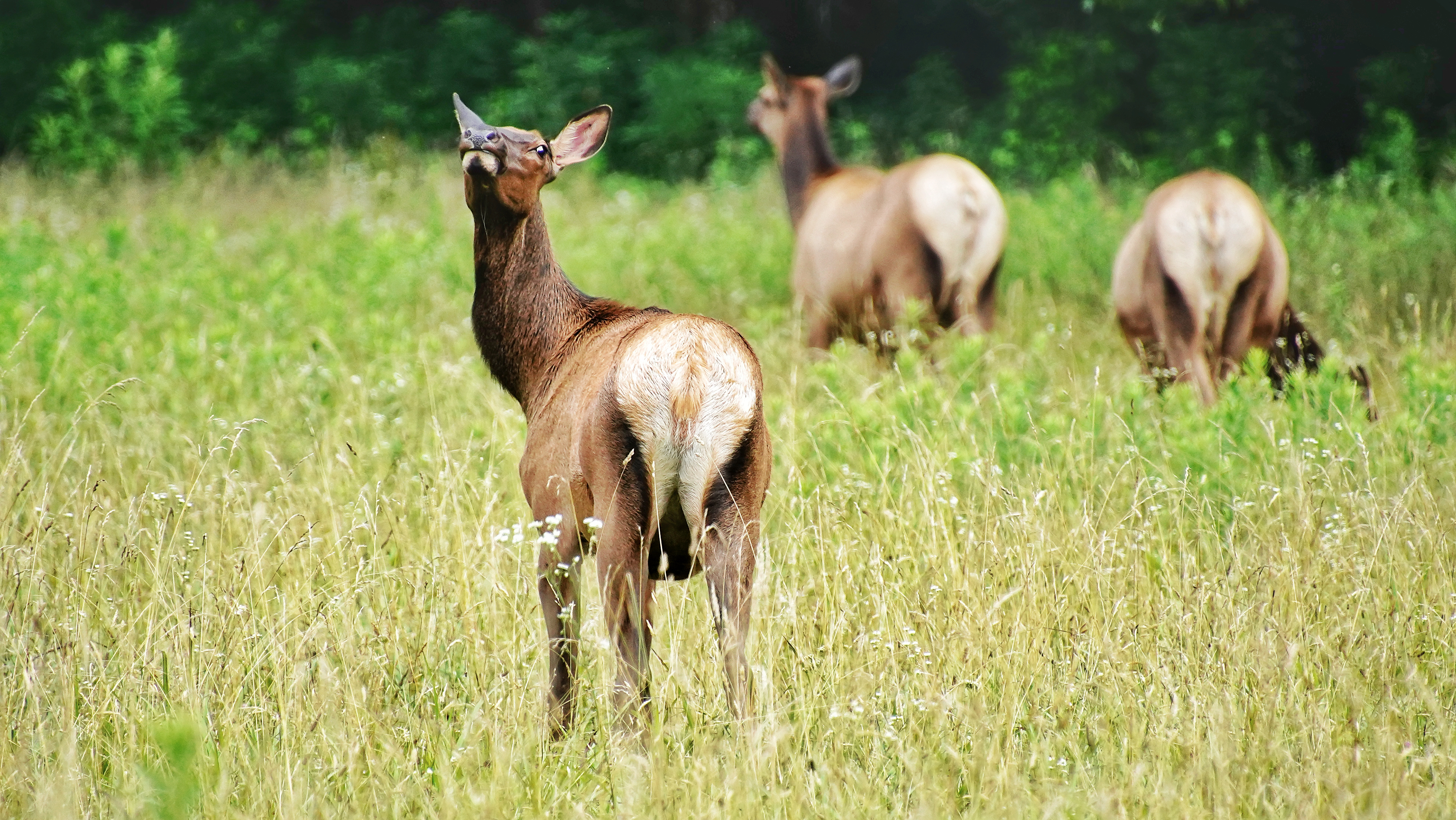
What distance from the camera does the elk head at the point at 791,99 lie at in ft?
27.5

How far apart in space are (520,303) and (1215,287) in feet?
12.5

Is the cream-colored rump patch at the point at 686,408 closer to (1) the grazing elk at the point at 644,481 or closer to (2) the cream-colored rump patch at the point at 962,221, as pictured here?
(1) the grazing elk at the point at 644,481

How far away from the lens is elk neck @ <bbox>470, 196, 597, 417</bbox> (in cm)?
371

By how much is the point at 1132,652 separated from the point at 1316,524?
725mm

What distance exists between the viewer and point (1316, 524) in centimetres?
350

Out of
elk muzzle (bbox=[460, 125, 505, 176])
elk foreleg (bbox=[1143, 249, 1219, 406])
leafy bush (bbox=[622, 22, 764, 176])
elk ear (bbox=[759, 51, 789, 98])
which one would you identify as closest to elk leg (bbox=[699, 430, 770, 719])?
elk muzzle (bbox=[460, 125, 505, 176])

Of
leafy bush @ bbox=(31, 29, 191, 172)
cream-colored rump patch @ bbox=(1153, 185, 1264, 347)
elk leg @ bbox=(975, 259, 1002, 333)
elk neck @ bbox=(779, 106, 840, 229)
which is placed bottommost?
elk leg @ bbox=(975, 259, 1002, 333)

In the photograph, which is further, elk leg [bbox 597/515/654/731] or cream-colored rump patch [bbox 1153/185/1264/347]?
cream-colored rump patch [bbox 1153/185/1264/347]

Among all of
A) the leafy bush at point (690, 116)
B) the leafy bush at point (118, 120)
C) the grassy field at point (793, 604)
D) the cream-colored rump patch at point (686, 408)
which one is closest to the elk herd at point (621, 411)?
the cream-colored rump patch at point (686, 408)

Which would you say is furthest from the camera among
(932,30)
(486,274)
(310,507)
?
(932,30)

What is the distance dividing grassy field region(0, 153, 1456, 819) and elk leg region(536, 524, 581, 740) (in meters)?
0.08

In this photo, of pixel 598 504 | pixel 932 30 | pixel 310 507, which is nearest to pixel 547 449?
pixel 598 504

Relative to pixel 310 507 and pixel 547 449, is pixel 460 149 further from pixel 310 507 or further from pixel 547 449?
pixel 310 507

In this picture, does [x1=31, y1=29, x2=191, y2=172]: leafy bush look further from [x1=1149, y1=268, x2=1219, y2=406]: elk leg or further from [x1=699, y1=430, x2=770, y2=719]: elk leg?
[x1=699, y1=430, x2=770, y2=719]: elk leg
